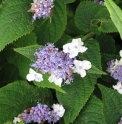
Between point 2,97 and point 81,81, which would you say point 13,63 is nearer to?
point 2,97

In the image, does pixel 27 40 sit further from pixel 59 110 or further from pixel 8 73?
pixel 59 110

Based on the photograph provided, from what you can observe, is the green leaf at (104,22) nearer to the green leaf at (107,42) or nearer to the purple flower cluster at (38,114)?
the green leaf at (107,42)

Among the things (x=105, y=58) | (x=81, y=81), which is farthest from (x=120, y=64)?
(x=81, y=81)

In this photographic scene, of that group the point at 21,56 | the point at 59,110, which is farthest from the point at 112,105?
the point at 21,56

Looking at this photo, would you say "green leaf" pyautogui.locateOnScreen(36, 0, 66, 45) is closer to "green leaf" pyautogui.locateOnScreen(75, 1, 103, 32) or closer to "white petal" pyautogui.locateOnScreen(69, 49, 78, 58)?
"green leaf" pyautogui.locateOnScreen(75, 1, 103, 32)

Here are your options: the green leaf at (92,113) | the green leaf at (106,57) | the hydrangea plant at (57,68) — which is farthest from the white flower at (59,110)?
the green leaf at (106,57)

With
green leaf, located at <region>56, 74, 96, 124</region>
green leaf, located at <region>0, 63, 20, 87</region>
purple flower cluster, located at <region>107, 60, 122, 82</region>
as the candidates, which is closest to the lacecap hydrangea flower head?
green leaf, located at <region>56, 74, 96, 124</region>

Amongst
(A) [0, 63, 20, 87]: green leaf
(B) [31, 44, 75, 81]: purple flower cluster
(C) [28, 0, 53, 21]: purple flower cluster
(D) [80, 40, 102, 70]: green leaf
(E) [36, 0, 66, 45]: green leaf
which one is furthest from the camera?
(A) [0, 63, 20, 87]: green leaf
